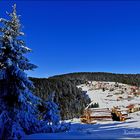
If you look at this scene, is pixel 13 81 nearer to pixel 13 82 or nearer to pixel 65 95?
pixel 13 82

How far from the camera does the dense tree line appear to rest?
71688mm

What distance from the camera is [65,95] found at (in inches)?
3487

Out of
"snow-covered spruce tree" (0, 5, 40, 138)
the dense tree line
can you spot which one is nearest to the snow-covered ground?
"snow-covered spruce tree" (0, 5, 40, 138)

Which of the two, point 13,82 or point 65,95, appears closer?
point 13,82

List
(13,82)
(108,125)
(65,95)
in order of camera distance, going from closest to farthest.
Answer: (13,82) < (108,125) < (65,95)

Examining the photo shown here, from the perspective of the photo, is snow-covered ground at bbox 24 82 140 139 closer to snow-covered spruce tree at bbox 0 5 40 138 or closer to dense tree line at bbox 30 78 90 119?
snow-covered spruce tree at bbox 0 5 40 138

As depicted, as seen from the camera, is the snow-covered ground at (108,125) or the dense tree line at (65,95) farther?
the dense tree line at (65,95)

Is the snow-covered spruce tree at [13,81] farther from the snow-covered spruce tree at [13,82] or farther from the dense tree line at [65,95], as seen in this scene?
the dense tree line at [65,95]

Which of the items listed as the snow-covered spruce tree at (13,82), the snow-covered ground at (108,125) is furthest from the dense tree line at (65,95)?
the snow-covered spruce tree at (13,82)

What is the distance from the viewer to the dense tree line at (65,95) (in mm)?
71688

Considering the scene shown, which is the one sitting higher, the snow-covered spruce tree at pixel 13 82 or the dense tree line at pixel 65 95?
the dense tree line at pixel 65 95

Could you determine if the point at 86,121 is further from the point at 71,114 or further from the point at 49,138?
the point at 49,138

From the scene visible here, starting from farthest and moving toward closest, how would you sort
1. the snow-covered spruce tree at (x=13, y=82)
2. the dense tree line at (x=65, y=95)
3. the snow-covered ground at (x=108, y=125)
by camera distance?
the dense tree line at (x=65, y=95) < the snow-covered ground at (x=108, y=125) < the snow-covered spruce tree at (x=13, y=82)

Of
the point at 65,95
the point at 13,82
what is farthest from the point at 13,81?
the point at 65,95
